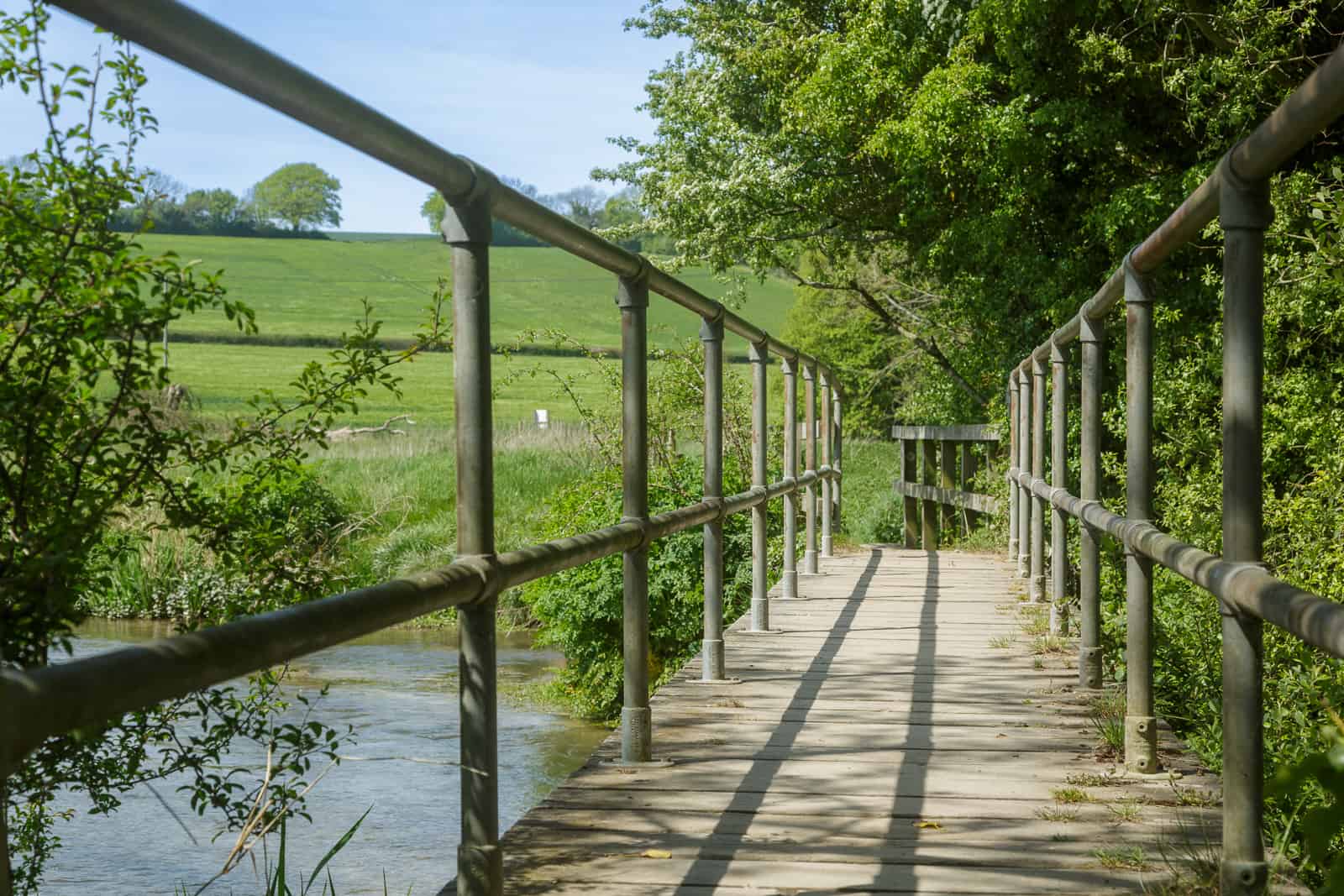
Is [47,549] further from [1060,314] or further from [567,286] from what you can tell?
[567,286]

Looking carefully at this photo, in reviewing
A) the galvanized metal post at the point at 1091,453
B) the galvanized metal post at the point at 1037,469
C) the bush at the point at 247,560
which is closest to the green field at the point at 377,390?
the galvanized metal post at the point at 1037,469

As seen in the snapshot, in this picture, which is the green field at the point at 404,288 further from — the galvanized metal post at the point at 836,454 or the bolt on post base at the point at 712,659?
the bolt on post base at the point at 712,659

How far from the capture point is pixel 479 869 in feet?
6.77

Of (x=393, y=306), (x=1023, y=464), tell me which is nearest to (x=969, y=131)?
(x=1023, y=464)

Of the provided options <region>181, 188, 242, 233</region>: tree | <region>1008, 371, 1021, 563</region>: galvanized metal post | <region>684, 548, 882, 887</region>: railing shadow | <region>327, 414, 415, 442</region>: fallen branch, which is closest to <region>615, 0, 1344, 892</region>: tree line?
<region>1008, 371, 1021, 563</region>: galvanized metal post

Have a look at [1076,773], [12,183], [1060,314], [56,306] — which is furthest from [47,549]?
[1060,314]

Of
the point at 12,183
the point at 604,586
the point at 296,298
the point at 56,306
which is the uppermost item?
the point at 296,298

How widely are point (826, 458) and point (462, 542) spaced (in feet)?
23.3

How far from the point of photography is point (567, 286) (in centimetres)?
6241

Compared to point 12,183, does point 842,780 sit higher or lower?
lower

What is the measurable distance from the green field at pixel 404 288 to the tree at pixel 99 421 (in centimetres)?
3625

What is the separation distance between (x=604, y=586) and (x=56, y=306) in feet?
26.1

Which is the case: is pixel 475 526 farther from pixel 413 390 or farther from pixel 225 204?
pixel 413 390

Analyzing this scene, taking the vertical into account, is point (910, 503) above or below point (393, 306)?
below
